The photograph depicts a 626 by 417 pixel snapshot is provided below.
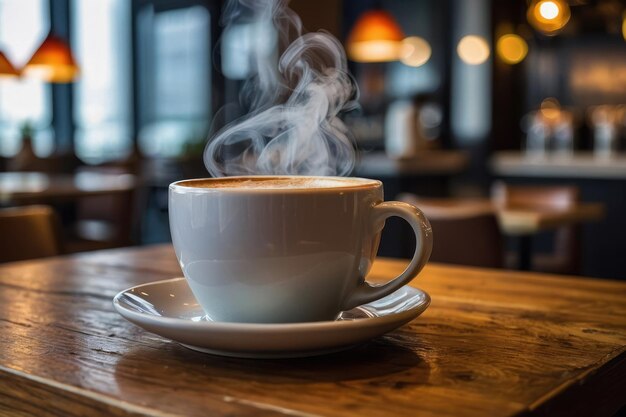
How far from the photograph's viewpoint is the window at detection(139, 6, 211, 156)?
705cm

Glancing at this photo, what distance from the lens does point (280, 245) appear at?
1.84 ft

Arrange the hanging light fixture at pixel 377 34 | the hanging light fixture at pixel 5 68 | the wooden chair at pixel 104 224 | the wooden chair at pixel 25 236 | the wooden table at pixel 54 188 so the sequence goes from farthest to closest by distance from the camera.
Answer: the hanging light fixture at pixel 377 34
the hanging light fixture at pixel 5 68
the wooden chair at pixel 104 224
the wooden table at pixel 54 188
the wooden chair at pixel 25 236

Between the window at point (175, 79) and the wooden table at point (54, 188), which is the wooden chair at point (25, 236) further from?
the window at point (175, 79)

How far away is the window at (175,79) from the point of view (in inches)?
278

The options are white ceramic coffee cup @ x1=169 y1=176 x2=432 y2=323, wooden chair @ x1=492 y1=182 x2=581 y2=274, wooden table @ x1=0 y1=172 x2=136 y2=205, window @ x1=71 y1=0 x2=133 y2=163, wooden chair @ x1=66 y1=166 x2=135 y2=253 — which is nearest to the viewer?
white ceramic coffee cup @ x1=169 y1=176 x2=432 y2=323

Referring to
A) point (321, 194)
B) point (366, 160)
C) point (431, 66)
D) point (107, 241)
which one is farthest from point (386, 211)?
point (431, 66)

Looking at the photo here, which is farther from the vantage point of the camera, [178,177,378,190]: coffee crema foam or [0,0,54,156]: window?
[0,0,54,156]: window

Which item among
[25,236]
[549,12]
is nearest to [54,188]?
[25,236]

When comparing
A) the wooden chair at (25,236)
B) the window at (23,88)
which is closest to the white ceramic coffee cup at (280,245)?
the wooden chair at (25,236)

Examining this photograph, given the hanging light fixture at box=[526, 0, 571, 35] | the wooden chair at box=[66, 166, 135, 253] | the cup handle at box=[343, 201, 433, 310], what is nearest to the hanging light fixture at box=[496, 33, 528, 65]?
the hanging light fixture at box=[526, 0, 571, 35]

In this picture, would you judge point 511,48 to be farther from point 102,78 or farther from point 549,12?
point 102,78

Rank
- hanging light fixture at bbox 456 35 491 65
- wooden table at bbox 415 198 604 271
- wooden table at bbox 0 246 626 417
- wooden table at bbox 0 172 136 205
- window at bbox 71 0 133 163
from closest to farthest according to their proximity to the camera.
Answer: wooden table at bbox 0 246 626 417, wooden table at bbox 415 198 604 271, wooden table at bbox 0 172 136 205, hanging light fixture at bbox 456 35 491 65, window at bbox 71 0 133 163

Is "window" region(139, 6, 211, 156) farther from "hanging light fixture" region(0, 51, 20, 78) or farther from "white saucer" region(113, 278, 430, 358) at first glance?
"white saucer" region(113, 278, 430, 358)

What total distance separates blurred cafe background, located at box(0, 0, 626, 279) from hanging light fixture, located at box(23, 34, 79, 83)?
0.01m
